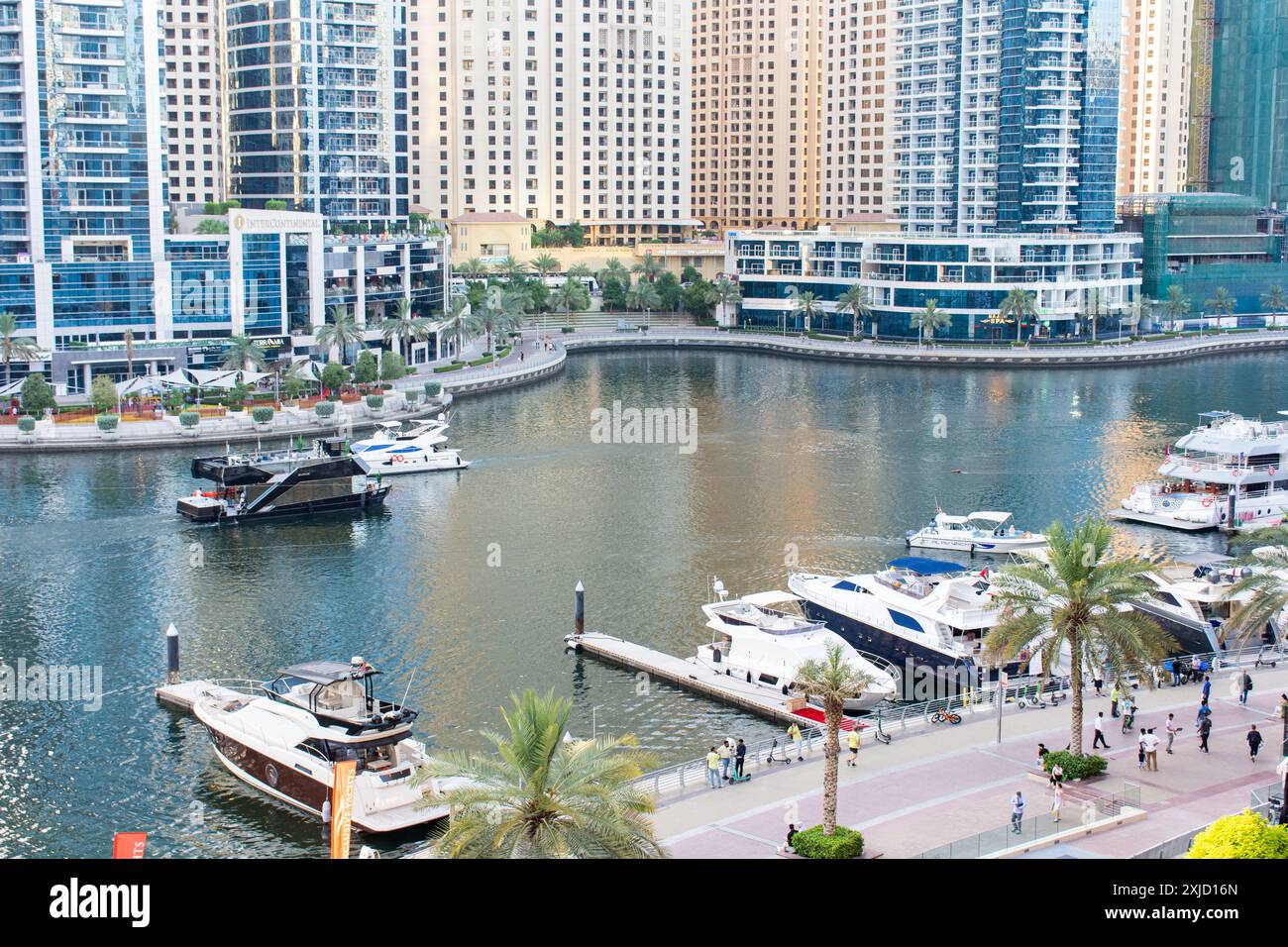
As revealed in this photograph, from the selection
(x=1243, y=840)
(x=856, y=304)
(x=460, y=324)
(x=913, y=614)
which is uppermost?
(x=856, y=304)

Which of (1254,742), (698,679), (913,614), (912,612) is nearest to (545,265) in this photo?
(912,612)

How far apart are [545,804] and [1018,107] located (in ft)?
505

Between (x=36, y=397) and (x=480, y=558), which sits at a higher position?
(x=36, y=397)

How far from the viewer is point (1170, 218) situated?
186625 millimetres

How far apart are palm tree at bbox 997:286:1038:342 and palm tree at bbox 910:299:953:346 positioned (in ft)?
17.0

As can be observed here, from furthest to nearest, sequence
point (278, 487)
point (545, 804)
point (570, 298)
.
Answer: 1. point (570, 298)
2. point (278, 487)
3. point (545, 804)

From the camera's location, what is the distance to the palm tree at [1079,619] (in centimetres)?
4253

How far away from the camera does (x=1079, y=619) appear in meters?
43.0

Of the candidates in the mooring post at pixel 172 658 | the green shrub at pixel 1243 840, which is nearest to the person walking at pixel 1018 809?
the green shrub at pixel 1243 840

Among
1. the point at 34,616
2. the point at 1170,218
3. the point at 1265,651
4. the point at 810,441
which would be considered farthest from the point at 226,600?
the point at 1170,218

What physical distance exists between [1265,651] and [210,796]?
3284 cm

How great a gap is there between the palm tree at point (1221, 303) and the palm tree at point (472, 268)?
78492 millimetres

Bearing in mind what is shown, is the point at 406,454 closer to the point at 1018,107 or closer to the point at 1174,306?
the point at 1018,107

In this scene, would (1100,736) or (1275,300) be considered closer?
(1100,736)
